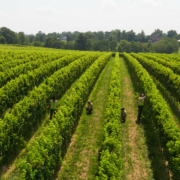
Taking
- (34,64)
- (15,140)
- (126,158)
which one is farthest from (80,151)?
(34,64)

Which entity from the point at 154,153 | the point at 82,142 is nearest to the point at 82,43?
the point at 82,142

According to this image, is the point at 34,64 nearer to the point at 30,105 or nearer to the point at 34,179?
the point at 30,105

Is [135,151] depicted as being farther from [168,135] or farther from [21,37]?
[21,37]

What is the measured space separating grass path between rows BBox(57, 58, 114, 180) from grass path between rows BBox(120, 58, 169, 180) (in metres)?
1.85

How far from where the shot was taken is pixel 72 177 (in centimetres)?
828

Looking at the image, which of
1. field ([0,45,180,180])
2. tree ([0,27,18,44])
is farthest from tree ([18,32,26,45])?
field ([0,45,180,180])

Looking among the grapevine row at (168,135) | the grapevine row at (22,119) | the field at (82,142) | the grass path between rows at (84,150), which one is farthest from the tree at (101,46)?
the grapevine row at (168,135)

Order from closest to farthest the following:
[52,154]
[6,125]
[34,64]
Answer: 1. [52,154]
2. [6,125]
3. [34,64]

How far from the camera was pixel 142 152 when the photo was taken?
10.1m

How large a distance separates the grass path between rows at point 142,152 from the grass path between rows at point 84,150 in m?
1.85

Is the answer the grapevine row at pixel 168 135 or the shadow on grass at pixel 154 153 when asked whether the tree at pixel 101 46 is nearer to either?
the shadow on grass at pixel 154 153

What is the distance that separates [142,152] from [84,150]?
364 centimetres

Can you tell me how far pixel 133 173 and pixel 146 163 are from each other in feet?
3.91

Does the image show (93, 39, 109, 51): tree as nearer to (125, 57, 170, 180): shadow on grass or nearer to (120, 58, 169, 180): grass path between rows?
(120, 58, 169, 180): grass path between rows
